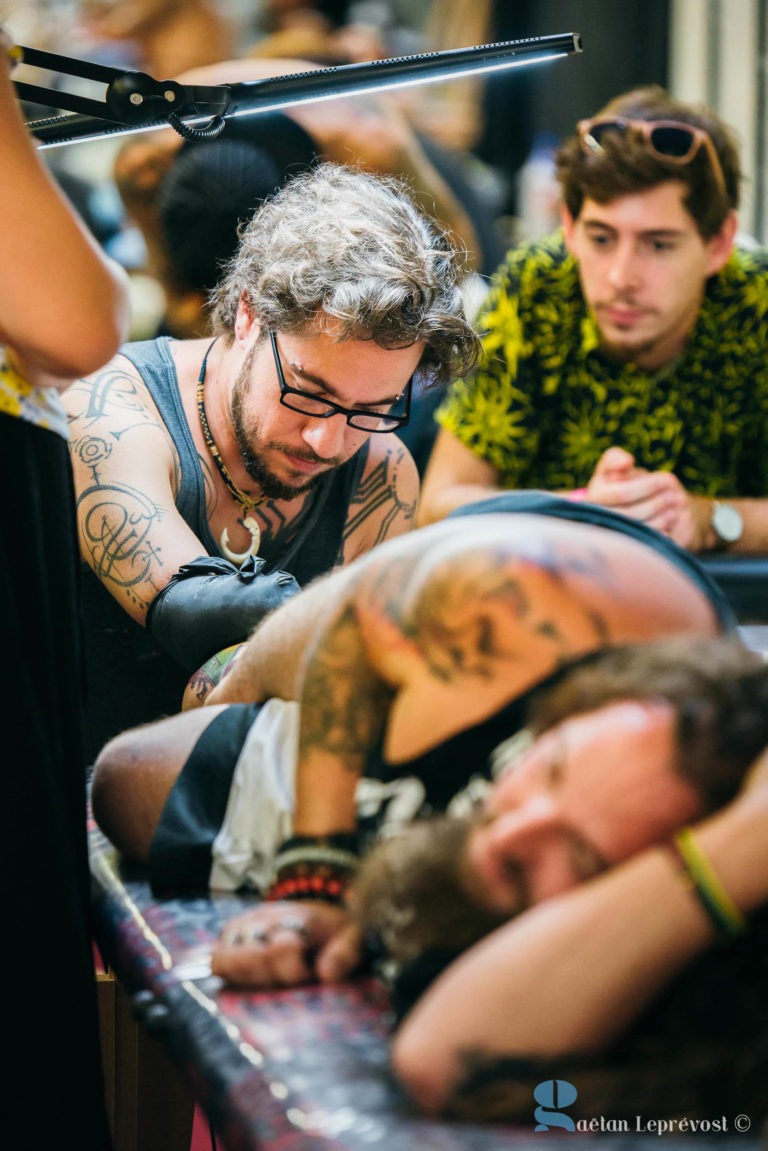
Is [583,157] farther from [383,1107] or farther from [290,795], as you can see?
[383,1107]

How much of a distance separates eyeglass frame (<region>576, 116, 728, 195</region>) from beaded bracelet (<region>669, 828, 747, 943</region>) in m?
1.49

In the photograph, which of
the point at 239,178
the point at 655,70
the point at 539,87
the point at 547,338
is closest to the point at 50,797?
the point at 239,178

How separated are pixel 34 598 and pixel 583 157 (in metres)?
1.37

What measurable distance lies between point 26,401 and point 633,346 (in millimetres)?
1294

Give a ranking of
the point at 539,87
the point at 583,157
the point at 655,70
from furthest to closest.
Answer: the point at 655,70 → the point at 539,87 → the point at 583,157

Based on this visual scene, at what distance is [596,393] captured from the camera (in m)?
1.98

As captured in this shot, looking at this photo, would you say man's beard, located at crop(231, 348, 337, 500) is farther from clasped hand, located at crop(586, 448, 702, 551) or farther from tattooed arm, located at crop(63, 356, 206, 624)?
clasped hand, located at crop(586, 448, 702, 551)

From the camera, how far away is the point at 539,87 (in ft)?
9.83

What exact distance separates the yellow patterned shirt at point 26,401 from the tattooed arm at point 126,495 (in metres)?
0.36

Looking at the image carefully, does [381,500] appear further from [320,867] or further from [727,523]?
[320,867]

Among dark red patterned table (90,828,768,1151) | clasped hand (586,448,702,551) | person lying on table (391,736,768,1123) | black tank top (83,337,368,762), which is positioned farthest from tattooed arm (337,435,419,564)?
person lying on table (391,736,768,1123)

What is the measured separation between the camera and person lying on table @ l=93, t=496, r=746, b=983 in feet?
2.34

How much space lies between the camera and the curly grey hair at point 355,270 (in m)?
1.29

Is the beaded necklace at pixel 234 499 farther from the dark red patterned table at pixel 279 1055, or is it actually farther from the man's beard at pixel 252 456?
the dark red patterned table at pixel 279 1055
